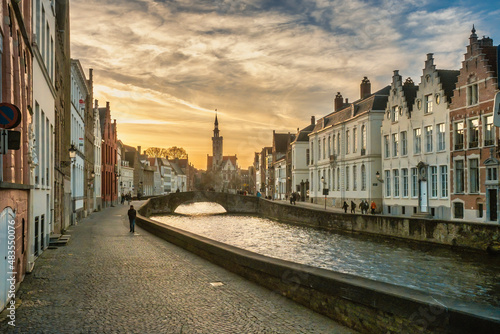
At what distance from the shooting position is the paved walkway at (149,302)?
675 cm

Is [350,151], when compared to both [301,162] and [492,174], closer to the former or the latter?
[301,162]

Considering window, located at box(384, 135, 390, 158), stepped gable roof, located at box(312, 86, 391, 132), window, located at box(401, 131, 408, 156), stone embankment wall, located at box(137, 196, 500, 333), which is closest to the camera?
stone embankment wall, located at box(137, 196, 500, 333)

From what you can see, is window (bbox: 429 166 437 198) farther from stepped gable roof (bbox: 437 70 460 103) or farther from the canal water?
the canal water

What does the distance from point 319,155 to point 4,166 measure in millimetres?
52410

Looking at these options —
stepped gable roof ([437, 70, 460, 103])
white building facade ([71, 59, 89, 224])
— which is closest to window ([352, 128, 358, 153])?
stepped gable roof ([437, 70, 460, 103])

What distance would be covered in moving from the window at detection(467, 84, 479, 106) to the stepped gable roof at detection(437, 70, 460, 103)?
3.25 m

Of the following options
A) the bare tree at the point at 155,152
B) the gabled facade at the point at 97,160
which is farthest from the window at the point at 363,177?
the bare tree at the point at 155,152

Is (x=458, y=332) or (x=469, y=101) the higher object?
(x=469, y=101)

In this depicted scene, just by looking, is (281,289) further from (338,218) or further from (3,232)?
(338,218)

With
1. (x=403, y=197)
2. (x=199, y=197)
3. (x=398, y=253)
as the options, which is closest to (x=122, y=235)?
(x=398, y=253)

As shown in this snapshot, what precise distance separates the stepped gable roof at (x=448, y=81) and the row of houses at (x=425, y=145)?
0.23ft

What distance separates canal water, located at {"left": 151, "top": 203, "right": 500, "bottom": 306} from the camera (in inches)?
659

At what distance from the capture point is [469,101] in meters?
31.1

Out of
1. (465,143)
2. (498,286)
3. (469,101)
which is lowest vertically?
(498,286)
